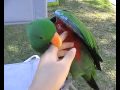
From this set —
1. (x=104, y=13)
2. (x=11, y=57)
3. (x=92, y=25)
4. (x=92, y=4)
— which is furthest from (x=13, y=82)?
(x=92, y=4)

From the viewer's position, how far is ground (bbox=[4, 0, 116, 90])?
2.24 metres

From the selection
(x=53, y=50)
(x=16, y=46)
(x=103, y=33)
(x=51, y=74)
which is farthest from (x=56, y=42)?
Answer: (x=103, y=33)

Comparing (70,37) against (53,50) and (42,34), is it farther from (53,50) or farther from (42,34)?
(53,50)

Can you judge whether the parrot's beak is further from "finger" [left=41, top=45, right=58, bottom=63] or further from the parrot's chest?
the parrot's chest

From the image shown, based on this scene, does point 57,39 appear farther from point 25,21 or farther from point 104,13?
point 104,13

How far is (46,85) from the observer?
0.67m

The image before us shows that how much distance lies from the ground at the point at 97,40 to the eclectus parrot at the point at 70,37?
79cm

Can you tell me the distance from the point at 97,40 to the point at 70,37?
69.2 inches

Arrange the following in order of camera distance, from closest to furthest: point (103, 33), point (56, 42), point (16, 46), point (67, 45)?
point (56, 42)
point (67, 45)
point (16, 46)
point (103, 33)

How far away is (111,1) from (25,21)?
2.19m

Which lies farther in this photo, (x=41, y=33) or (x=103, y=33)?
(x=103, y=33)

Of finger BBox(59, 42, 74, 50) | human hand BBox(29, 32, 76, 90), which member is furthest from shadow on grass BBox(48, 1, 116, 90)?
human hand BBox(29, 32, 76, 90)

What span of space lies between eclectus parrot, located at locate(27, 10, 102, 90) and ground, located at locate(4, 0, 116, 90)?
2.59ft

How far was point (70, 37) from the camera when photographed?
1043mm
